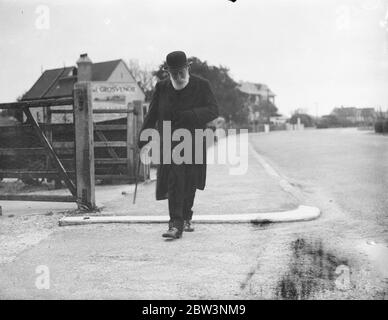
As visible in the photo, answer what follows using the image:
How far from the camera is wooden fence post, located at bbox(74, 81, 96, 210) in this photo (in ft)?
20.7

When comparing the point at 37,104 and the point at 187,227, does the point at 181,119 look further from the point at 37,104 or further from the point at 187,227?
the point at 37,104

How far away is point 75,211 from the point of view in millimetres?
6441

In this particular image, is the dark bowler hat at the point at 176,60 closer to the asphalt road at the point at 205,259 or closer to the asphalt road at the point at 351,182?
the asphalt road at the point at 205,259

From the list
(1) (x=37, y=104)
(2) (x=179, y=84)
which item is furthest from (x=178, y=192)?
(1) (x=37, y=104)

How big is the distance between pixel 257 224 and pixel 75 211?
8.33ft

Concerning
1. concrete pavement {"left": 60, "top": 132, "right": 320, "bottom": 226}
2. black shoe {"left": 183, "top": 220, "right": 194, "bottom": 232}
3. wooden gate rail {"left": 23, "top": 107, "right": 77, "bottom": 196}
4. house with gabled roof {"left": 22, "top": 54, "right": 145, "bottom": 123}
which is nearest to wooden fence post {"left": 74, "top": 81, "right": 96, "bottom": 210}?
wooden gate rail {"left": 23, "top": 107, "right": 77, "bottom": 196}

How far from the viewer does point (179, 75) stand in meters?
4.92

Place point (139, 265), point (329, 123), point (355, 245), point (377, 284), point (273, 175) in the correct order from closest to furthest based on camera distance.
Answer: point (377, 284) → point (139, 265) → point (355, 245) → point (273, 175) → point (329, 123)

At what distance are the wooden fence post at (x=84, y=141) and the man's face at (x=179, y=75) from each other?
5.81 ft

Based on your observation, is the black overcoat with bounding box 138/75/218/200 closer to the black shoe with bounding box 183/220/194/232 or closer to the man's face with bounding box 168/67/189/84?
the man's face with bounding box 168/67/189/84

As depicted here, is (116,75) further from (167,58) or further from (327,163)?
(167,58)

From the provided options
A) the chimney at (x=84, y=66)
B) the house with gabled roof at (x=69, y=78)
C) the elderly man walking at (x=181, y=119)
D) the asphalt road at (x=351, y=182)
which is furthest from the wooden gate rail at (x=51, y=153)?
the house with gabled roof at (x=69, y=78)

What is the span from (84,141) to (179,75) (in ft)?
6.67
